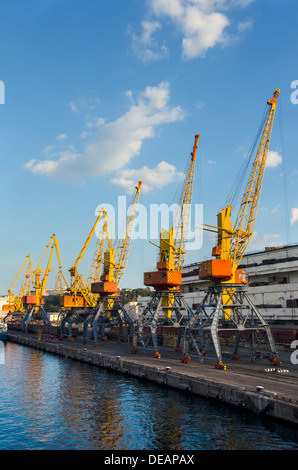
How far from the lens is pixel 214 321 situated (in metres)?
53.2

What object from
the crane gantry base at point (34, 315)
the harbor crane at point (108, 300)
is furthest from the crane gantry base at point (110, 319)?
the crane gantry base at point (34, 315)

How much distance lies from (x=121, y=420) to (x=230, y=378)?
581 inches

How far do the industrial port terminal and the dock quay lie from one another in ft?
0.35

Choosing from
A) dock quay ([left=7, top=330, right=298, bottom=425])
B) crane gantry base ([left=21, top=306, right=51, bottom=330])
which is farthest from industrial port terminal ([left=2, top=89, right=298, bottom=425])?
crane gantry base ([left=21, top=306, right=51, bottom=330])

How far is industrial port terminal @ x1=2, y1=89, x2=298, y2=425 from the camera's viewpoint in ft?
135

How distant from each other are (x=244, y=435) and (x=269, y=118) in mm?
58398

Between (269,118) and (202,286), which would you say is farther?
(202,286)

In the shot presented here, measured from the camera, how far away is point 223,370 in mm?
47438

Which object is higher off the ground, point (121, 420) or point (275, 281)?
point (275, 281)

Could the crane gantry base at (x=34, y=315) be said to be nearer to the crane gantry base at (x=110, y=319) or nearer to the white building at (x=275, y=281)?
the crane gantry base at (x=110, y=319)

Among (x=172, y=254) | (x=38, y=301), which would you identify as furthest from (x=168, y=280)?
(x=38, y=301)

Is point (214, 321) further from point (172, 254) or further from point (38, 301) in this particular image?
point (38, 301)

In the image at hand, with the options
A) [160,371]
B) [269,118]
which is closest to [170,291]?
[160,371]
